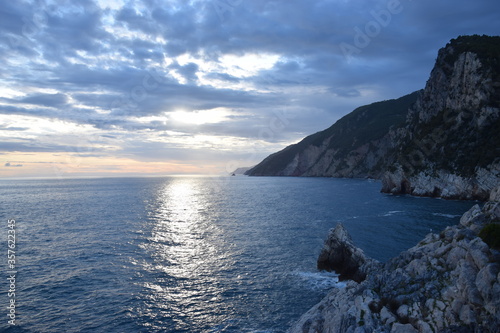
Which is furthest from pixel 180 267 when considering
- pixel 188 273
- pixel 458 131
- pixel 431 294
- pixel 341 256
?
pixel 458 131

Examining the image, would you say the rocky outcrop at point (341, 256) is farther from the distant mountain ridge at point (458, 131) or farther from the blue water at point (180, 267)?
the distant mountain ridge at point (458, 131)

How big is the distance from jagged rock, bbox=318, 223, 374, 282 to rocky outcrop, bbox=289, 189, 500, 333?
13184 mm

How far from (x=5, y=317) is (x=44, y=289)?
231 inches

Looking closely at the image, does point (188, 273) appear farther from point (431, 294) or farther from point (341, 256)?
point (431, 294)

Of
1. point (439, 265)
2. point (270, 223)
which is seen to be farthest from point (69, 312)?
point (270, 223)

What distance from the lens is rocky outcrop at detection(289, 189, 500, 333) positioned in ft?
47.0

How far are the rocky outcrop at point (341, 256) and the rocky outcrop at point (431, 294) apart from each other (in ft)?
43.2

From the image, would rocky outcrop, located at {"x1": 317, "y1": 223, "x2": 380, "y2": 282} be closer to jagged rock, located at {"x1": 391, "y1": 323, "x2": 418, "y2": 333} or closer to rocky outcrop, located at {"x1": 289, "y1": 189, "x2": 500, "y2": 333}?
rocky outcrop, located at {"x1": 289, "y1": 189, "x2": 500, "y2": 333}

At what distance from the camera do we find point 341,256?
117 feet

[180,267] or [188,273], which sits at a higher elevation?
[180,267]

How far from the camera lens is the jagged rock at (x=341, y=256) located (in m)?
34.2

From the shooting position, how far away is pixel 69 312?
25844 mm

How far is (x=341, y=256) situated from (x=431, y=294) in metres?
19.6

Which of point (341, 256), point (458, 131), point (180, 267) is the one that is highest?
point (458, 131)
